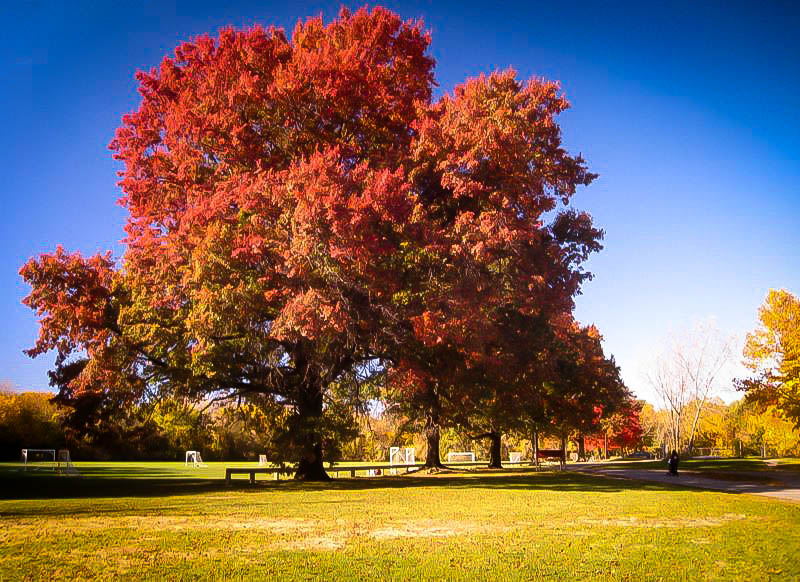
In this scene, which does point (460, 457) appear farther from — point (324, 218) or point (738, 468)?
point (324, 218)

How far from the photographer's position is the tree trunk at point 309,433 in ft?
76.8

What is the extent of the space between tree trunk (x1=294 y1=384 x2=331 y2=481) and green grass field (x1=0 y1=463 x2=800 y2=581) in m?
7.01

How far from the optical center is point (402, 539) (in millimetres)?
9539

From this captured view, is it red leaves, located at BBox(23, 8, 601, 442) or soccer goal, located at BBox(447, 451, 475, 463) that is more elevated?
red leaves, located at BBox(23, 8, 601, 442)

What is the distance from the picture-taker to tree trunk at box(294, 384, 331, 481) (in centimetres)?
2342

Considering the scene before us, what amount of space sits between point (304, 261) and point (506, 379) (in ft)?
33.9

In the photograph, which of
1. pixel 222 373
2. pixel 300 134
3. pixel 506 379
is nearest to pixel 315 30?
pixel 300 134

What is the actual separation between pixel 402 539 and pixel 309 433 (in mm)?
14311

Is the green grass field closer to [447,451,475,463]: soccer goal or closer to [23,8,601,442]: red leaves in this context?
[23,8,601,442]: red leaves

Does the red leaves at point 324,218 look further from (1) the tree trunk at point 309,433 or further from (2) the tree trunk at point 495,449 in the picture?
(2) the tree trunk at point 495,449

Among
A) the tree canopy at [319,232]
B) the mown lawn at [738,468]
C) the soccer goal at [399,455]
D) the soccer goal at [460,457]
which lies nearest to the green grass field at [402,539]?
the tree canopy at [319,232]

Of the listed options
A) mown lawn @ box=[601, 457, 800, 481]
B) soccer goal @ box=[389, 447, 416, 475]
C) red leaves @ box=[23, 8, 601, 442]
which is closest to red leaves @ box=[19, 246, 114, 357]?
red leaves @ box=[23, 8, 601, 442]

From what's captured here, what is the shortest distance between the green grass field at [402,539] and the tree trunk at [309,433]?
7.01 metres

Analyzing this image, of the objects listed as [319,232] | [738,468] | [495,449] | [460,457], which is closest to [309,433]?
[319,232]
